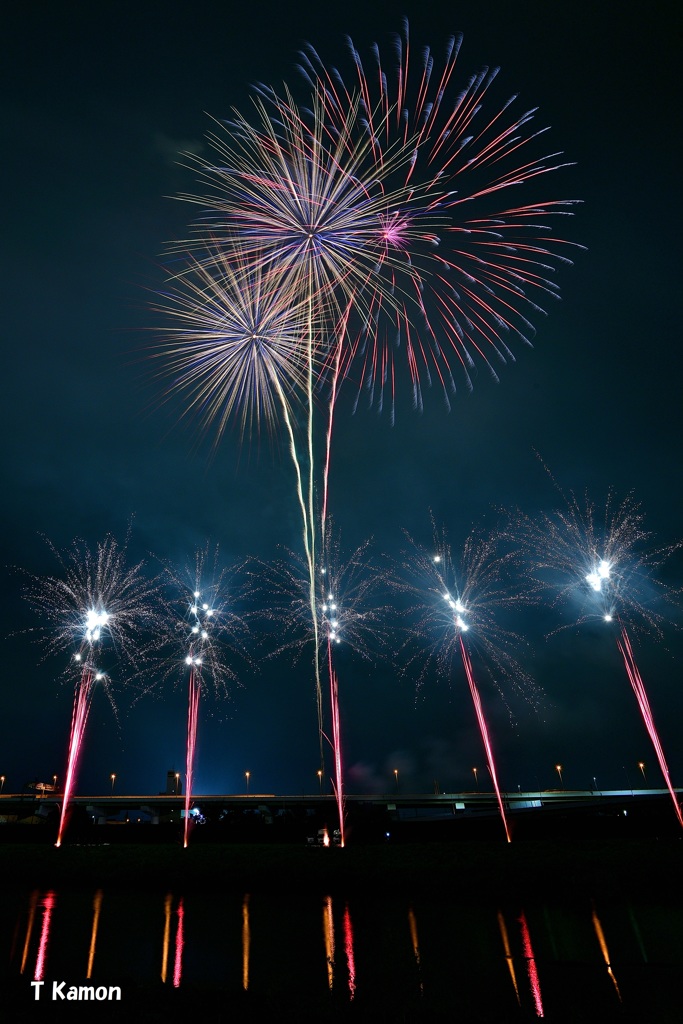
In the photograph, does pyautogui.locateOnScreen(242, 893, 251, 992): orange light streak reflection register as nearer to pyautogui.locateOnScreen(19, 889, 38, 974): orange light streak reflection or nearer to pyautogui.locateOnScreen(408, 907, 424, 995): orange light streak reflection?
pyautogui.locateOnScreen(408, 907, 424, 995): orange light streak reflection

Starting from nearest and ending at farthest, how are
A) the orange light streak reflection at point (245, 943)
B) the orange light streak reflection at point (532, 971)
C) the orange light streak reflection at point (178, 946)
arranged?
the orange light streak reflection at point (532, 971) < the orange light streak reflection at point (245, 943) < the orange light streak reflection at point (178, 946)

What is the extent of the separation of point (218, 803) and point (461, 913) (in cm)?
8295

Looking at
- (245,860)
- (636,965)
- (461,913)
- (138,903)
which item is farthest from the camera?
(245,860)

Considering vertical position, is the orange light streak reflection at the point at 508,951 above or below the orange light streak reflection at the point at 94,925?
below

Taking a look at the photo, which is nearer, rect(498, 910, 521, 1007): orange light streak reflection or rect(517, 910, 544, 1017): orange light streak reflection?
rect(517, 910, 544, 1017): orange light streak reflection

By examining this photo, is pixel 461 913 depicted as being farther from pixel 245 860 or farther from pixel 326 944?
pixel 245 860

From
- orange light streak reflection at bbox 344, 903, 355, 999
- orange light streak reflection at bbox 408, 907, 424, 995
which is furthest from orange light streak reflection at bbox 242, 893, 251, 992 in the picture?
orange light streak reflection at bbox 408, 907, 424, 995

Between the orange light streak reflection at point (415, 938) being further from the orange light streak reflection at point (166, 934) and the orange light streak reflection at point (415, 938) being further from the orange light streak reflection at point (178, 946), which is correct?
the orange light streak reflection at point (166, 934)

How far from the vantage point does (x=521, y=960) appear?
35.6 feet

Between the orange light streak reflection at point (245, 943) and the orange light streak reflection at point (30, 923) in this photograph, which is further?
the orange light streak reflection at point (30, 923)

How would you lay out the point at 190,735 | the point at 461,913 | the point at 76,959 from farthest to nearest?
the point at 190,735 → the point at 461,913 → the point at 76,959

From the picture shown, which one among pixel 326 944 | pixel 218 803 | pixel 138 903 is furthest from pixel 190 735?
pixel 218 803

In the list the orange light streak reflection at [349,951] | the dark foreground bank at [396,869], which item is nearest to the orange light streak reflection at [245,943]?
the orange light streak reflection at [349,951]

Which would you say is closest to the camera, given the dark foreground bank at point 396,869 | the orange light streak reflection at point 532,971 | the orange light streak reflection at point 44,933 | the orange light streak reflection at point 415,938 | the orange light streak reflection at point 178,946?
the orange light streak reflection at point 532,971
